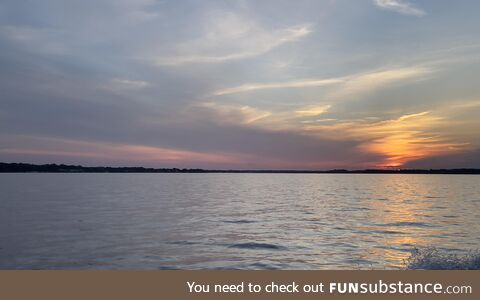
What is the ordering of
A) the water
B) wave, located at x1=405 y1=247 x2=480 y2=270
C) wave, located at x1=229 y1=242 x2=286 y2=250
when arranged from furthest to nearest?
wave, located at x1=229 y1=242 x2=286 y2=250 → the water → wave, located at x1=405 y1=247 x2=480 y2=270

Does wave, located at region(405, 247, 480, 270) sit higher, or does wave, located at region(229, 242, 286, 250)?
wave, located at region(405, 247, 480, 270)

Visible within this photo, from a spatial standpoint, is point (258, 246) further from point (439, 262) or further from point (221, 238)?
point (439, 262)

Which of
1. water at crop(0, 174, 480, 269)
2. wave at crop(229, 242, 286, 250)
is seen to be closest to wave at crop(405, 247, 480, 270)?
water at crop(0, 174, 480, 269)

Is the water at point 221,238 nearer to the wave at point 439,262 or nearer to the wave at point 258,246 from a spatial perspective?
the wave at point 258,246

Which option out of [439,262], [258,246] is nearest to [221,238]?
[258,246]

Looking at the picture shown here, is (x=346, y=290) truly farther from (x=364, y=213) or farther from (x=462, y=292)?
(x=364, y=213)

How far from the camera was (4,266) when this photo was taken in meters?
20.0

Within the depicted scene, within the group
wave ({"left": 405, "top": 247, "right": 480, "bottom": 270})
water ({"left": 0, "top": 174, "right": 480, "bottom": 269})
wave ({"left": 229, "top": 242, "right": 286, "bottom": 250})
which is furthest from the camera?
wave ({"left": 229, "top": 242, "right": 286, "bottom": 250})

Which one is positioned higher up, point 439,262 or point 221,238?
point 439,262

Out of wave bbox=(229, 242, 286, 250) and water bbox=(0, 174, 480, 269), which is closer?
water bbox=(0, 174, 480, 269)

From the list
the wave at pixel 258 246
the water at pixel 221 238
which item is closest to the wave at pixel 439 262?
the water at pixel 221 238

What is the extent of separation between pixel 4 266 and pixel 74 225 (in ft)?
45.4

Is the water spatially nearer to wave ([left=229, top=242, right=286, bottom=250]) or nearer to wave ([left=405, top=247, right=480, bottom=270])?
wave ([left=229, top=242, right=286, bottom=250])

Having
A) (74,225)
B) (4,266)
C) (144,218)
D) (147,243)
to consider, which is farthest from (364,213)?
(4,266)
